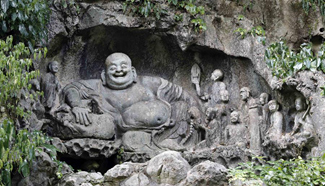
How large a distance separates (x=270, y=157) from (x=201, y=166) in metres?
2.99

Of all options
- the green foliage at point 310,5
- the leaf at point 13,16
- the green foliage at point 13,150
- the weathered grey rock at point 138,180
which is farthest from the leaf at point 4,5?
Result: the green foliage at point 310,5

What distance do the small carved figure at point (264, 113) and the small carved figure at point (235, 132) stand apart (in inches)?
12.3

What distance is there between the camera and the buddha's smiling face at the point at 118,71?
12023mm

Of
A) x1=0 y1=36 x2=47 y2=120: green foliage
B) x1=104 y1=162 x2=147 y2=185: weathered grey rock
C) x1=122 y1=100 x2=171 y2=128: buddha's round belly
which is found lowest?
x1=104 y1=162 x2=147 y2=185: weathered grey rock

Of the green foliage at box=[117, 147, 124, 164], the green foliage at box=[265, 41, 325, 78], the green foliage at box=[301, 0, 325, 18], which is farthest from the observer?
the green foliage at box=[301, 0, 325, 18]

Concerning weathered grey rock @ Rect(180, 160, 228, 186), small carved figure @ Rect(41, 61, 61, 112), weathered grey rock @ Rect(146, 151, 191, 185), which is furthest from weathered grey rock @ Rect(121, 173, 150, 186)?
small carved figure @ Rect(41, 61, 61, 112)

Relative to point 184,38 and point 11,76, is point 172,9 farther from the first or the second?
point 11,76

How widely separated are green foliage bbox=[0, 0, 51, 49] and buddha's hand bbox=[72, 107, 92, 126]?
1.29 metres

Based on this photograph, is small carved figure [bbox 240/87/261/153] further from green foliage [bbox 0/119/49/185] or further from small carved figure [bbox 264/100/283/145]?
green foliage [bbox 0/119/49/185]

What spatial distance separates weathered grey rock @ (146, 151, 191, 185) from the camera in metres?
8.40

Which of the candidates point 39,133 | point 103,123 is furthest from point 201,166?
point 103,123

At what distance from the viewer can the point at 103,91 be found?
12102 mm

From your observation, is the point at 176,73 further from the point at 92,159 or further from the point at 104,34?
the point at 92,159

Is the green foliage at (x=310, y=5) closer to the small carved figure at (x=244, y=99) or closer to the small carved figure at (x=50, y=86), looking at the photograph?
the small carved figure at (x=244, y=99)
